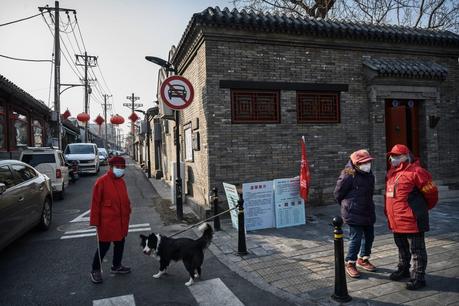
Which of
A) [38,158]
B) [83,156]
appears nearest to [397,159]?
[38,158]

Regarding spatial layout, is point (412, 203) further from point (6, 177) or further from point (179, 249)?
point (6, 177)

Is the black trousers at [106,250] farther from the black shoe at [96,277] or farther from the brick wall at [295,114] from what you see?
the brick wall at [295,114]

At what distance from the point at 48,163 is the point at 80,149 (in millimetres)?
10027

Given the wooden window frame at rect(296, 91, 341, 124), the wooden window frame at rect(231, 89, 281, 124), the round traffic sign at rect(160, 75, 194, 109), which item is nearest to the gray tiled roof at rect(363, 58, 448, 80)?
the wooden window frame at rect(296, 91, 341, 124)

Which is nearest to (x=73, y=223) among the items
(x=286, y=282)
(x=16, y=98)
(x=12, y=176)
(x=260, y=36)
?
(x=12, y=176)

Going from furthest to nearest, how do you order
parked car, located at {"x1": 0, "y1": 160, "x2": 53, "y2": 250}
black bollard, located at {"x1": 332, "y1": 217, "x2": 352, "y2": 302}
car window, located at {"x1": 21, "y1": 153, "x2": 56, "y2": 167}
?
1. car window, located at {"x1": 21, "y1": 153, "x2": 56, "y2": 167}
2. parked car, located at {"x1": 0, "y1": 160, "x2": 53, "y2": 250}
3. black bollard, located at {"x1": 332, "y1": 217, "x2": 352, "y2": 302}

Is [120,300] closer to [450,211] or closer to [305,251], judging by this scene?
[305,251]

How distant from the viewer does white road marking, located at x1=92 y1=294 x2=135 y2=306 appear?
3.98m

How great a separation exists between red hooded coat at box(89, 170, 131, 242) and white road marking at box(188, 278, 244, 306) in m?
1.33

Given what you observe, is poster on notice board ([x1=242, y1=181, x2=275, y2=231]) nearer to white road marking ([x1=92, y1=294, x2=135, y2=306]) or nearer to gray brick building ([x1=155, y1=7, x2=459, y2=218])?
gray brick building ([x1=155, y1=7, x2=459, y2=218])

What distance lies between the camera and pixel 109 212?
4.64m

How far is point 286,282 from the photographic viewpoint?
4449 millimetres

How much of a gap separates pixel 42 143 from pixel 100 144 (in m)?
35.8

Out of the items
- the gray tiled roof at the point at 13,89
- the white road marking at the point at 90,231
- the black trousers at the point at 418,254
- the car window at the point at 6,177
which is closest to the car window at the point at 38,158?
the gray tiled roof at the point at 13,89
